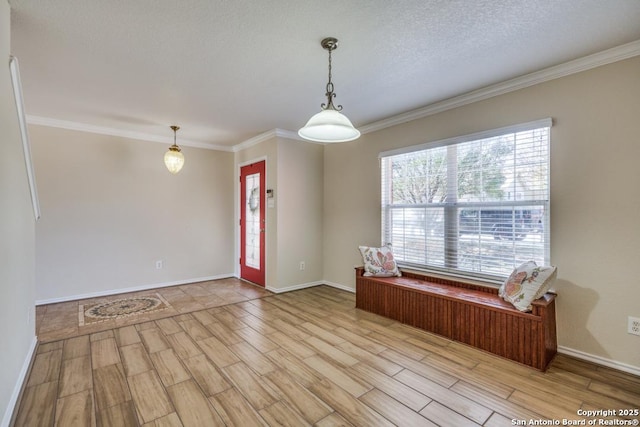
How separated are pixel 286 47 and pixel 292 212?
2.70m

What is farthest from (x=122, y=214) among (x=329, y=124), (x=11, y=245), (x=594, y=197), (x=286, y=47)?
(x=594, y=197)

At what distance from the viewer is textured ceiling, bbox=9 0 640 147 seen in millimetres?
1849

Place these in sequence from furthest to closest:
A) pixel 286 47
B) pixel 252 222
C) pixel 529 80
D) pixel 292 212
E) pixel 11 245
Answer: pixel 252 222, pixel 292 212, pixel 529 80, pixel 286 47, pixel 11 245

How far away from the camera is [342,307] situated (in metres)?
3.82

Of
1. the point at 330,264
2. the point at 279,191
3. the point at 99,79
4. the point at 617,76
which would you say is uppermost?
the point at 99,79

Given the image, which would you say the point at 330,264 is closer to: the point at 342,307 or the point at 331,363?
the point at 342,307

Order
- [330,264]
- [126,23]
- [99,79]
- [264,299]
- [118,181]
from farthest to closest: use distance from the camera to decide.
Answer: [330,264] → [118,181] → [264,299] → [99,79] → [126,23]

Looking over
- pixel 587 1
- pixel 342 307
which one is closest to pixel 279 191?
pixel 342 307

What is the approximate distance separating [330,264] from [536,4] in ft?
12.9

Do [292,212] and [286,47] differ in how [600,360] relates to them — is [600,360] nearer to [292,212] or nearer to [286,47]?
[286,47]

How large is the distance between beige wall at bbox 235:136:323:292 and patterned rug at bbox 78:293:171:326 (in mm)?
1574

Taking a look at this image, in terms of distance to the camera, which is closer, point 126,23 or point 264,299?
point 126,23

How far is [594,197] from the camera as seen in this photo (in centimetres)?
244

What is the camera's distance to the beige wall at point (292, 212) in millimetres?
4504
